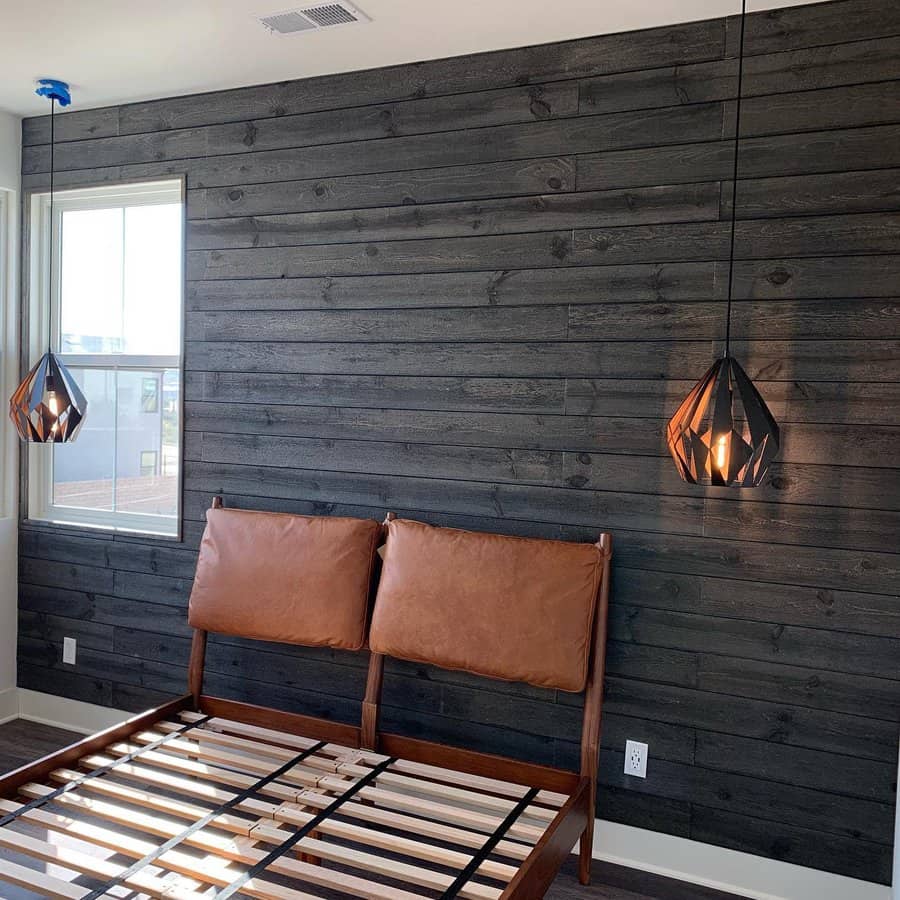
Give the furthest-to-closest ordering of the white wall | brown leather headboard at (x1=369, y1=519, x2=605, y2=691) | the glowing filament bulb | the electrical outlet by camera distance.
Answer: the white wall
the electrical outlet
brown leather headboard at (x1=369, y1=519, x2=605, y2=691)
the glowing filament bulb

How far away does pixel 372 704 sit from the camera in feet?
8.61

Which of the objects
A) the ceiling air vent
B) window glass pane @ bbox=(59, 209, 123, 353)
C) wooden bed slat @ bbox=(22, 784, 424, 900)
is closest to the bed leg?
wooden bed slat @ bbox=(22, 784, 424, 900)

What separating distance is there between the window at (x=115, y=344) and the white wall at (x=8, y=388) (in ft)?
0.26

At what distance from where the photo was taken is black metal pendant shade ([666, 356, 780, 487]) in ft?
6.87

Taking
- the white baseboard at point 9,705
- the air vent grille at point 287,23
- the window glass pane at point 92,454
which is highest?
the air vent grille at point 287,23

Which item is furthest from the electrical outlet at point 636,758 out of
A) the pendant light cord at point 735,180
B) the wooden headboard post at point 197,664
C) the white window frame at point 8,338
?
the white window frame at point 8,338

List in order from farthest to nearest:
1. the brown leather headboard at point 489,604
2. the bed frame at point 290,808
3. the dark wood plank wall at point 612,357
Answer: the brown leather headboard at point 489,604 → the dark wood plank wall at point 612,357 → the bed frame at point 290,808

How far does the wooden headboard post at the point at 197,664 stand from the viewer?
2.89 metres

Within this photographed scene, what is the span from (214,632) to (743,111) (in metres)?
2.37

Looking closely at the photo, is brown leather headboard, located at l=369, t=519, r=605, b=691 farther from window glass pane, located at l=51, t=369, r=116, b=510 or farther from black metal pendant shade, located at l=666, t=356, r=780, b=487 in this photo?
window glass pane, located at l=51, t=369, r=116, b=510

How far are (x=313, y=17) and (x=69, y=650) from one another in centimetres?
258

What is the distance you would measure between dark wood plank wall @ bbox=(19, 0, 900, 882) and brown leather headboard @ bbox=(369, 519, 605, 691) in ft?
0.66

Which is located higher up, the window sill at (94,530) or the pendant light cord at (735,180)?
the pendant light cord at (735,180)

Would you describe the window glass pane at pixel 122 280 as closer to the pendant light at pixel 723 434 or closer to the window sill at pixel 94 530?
the window sill at pixel 94 530
